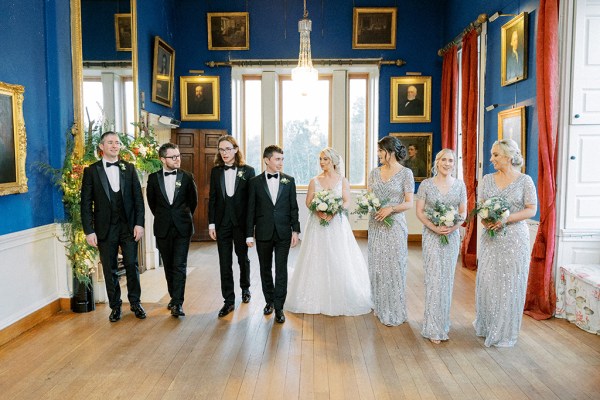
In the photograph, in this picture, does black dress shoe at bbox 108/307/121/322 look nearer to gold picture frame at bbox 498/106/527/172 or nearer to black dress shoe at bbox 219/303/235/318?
black dress shoe at bbox 219/303/235/318

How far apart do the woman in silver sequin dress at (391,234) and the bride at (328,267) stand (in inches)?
15.6

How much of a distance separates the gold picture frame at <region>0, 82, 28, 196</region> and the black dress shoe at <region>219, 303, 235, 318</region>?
2.23 m

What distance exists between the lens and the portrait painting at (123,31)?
6645 mm

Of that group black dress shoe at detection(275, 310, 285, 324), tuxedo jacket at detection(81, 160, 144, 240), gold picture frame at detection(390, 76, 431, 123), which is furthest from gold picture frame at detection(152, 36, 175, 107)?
black dress shoe at detection(275, 310, 285, 324)

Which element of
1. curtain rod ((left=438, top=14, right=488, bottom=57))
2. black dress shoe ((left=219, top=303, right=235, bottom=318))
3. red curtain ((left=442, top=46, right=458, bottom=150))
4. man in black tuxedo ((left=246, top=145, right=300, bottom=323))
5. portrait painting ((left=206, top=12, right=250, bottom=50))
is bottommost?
black dress shoe ((left=219, top=303, right=235, bottom=318))

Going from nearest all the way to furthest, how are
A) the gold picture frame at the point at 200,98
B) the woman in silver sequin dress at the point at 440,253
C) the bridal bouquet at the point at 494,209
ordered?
1. the bridal bouquet at the point at 494,209
2. the woman in silver sequin dress at the point at 440,253
3. the gold picture frame at the point at 200,98

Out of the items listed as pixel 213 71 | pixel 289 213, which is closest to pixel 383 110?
pixel 213 71

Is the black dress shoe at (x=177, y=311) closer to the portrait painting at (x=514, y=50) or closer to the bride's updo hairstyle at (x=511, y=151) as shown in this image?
the bride's updo hairstyle at (x=511, y=151)

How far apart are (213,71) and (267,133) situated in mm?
1664

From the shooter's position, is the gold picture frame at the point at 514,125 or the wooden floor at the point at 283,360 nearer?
the wooden floor at the point at 283,360

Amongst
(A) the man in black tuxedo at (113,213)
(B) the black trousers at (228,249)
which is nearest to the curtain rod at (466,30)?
(B) the black trousers at (228,249)

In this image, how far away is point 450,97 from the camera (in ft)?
29.5

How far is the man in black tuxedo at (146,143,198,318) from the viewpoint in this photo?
501cm

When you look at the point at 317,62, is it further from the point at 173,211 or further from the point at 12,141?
the point at 12,141
